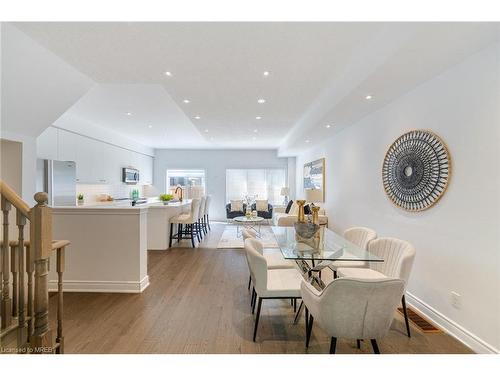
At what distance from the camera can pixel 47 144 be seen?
190 inches

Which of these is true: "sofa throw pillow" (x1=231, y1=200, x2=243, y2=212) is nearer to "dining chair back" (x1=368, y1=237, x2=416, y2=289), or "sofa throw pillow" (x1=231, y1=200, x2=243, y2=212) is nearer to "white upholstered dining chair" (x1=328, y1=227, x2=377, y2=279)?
"white upholstered dining chair" (x1=328, y1=227, x2=377, y2=279)

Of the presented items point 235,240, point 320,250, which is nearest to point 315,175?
point 235,240

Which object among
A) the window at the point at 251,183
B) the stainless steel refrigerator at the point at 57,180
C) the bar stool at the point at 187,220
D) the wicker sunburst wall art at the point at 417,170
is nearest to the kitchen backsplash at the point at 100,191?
the stainless steel refrigerator at the point at 57,180

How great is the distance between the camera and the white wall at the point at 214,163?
33.9ft

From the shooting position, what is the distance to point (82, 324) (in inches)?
101

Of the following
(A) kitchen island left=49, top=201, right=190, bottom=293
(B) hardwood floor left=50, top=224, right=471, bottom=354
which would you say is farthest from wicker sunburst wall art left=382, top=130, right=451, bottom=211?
(A) kitchen island left=49, top=201, right=190, bottom=293

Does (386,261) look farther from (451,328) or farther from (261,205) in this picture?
(261,205)

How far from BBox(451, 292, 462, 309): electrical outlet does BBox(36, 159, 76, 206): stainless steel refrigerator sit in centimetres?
591

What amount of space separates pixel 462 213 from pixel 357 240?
3.72 feet

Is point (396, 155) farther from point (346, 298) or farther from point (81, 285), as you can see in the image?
point (81, 285)

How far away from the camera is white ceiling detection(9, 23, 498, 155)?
2.22 m
